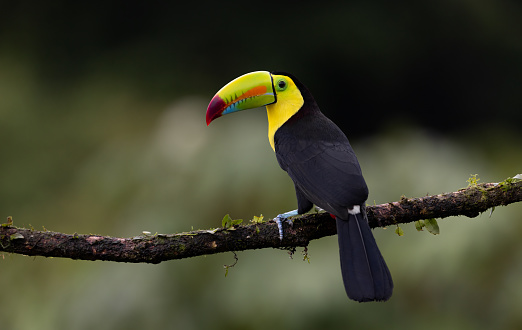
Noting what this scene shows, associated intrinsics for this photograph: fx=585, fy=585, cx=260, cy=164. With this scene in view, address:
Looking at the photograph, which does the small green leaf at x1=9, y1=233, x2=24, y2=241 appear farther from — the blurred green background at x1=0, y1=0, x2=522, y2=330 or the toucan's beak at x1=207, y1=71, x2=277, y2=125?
the blurred green background at x1=0, y1=0, x2=522, y2=330

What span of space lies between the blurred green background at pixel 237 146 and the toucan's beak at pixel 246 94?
2.80 meters

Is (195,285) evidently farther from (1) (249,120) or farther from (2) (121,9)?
(2) (121,9)

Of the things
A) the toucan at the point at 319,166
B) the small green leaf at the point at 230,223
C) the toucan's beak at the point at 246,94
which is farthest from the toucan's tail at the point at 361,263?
the toucan's beak at the point at 246,94

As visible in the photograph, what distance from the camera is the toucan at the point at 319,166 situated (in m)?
2.36

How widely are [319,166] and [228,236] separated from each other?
62 cm

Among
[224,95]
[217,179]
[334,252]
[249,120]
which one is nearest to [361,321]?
[334,252]

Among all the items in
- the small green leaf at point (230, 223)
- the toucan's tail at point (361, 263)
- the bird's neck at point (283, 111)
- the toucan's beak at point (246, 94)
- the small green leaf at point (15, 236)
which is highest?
the toucan's beak at point (246, 94)

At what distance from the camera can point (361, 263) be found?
2.38 m

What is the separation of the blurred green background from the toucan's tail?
3.24 meters

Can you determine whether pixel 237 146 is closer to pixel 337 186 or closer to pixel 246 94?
pixel 246 94

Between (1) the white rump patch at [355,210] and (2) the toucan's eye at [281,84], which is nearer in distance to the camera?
(1) the white rump patch at [355,210]

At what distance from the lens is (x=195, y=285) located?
591 cm

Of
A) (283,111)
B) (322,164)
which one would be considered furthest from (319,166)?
(283,111)

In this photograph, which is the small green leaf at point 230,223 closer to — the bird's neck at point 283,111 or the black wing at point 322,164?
the black wing at point 322,164
